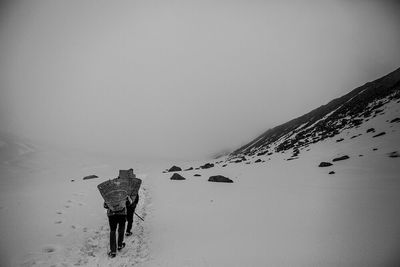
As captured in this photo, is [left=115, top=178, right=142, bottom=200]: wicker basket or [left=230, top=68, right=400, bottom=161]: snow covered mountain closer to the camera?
[left=115, top=178, right=142, bottom=200]: wicker basket

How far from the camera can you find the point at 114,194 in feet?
22.5

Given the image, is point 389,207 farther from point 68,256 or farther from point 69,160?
point 69,160

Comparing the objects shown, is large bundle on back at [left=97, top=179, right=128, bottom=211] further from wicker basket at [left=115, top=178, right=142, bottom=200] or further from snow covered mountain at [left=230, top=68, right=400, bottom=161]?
snow covered mountain at [left=230, top=68, right=400, bottom=161]

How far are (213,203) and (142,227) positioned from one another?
439 centimetres

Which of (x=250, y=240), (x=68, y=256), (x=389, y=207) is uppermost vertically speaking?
(x=68, y=256)

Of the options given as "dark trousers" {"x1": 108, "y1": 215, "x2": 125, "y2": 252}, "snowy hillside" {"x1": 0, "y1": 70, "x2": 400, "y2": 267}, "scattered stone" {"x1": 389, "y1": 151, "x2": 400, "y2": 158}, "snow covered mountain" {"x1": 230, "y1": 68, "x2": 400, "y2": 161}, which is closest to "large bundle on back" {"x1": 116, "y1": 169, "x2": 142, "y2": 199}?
"dark trousers" {"x1": 108, "y1": 215, "x2": 125, "y2": 252}

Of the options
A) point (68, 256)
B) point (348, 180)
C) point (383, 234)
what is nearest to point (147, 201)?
point (68, 256)

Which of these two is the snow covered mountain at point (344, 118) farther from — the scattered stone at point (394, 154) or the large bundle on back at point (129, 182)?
the large bundle on back at point (129, 182)

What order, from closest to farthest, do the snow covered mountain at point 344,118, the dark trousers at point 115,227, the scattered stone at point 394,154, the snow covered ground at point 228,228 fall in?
the snow covered ground at point 228,228 → the dark trousers at point 115,227 → the scattered stone at point 394,154 → the snow covered mountain at point 344,118

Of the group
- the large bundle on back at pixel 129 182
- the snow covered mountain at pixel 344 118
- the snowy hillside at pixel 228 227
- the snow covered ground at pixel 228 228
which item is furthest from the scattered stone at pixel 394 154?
the large bundle on back at pixel 129 182

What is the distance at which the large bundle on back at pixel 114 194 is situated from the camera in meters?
6.66

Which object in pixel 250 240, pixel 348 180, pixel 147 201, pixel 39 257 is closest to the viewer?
pixel 39 257

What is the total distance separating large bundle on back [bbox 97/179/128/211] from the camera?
666cm

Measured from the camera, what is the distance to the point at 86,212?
10242mm
